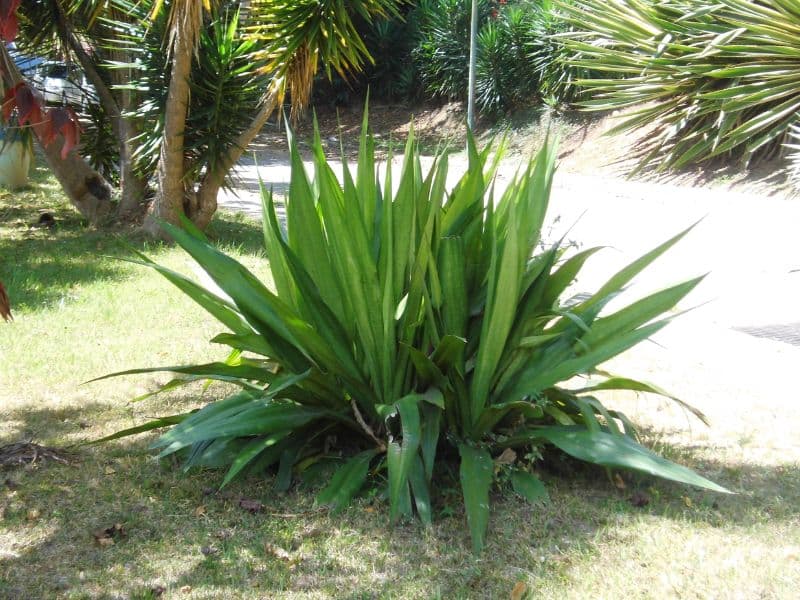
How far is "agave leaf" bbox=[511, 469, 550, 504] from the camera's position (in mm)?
3688

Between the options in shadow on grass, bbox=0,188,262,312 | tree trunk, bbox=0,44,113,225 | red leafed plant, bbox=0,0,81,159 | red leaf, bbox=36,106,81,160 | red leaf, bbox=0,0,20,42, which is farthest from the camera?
tree trunk, bbox=0,44,113,225

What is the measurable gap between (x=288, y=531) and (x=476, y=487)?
0.75 meters

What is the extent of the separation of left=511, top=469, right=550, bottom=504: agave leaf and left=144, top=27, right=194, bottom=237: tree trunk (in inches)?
224

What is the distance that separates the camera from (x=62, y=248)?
928 centimetres

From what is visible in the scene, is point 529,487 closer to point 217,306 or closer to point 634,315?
point 634,315

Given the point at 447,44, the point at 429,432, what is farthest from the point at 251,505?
the point at 447,44

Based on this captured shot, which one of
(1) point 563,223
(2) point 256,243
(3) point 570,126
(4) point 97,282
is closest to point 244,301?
(4) point 97,282

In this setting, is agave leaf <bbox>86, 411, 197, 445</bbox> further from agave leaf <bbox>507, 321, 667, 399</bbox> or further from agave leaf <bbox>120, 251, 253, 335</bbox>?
agave leaf <bbox>507, 321, 667, 399</bbox>

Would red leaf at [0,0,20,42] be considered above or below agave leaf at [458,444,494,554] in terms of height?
above

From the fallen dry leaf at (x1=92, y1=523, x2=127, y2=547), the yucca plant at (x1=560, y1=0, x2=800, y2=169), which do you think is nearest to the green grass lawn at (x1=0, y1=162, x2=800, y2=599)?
the fallen dry leaf at (x1=92, y1=523, x2=127, y2=547)

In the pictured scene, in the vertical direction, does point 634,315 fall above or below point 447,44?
below

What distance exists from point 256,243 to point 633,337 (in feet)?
22.1

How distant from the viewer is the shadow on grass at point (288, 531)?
3191 mm

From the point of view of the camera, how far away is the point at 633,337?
Result: 12.3 ft
